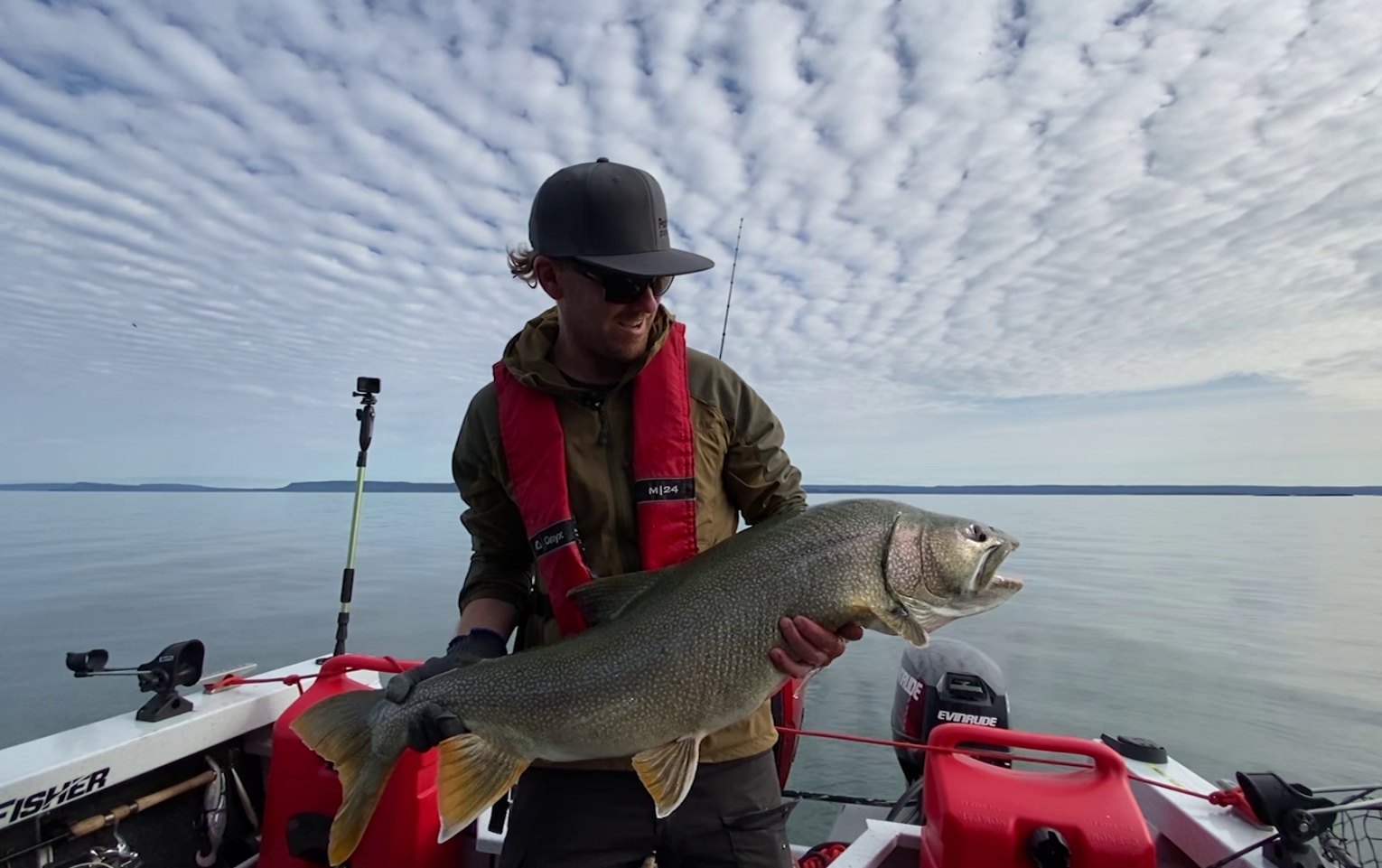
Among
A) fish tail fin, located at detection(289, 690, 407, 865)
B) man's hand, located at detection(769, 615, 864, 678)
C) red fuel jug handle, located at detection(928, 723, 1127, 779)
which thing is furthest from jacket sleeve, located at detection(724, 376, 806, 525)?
fish tail fin, located at detection(289, 690, 407, 865)

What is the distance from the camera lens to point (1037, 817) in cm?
276

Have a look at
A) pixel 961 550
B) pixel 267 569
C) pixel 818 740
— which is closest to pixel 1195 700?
pixel 818 740

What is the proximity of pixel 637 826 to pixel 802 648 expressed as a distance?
0.85 m

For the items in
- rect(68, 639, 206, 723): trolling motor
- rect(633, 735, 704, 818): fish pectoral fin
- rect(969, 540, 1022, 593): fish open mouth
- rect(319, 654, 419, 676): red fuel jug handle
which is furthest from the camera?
rect(68, 639, 206, 723): trolling motor

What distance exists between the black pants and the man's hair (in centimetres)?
189

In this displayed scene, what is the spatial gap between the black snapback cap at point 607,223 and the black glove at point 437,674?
1.49 m

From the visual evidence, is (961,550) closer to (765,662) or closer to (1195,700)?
(765,662)

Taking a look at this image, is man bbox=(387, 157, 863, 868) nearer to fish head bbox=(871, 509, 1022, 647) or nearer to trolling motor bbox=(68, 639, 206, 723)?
fish head bbox=(871, 509, 1022, 647)

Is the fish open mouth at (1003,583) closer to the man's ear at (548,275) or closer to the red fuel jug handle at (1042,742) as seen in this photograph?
the red fuel jug handle at (1042,742)

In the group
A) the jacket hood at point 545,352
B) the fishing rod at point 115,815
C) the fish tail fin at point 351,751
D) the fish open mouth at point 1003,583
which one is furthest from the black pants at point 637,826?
the fishing rod at point 115,815

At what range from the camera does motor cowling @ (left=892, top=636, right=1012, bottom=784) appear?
15.1ft

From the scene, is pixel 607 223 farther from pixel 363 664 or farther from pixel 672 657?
pixel 363 664

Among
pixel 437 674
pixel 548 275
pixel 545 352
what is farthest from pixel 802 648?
pixel 548 275

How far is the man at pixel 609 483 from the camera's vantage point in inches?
96.7
